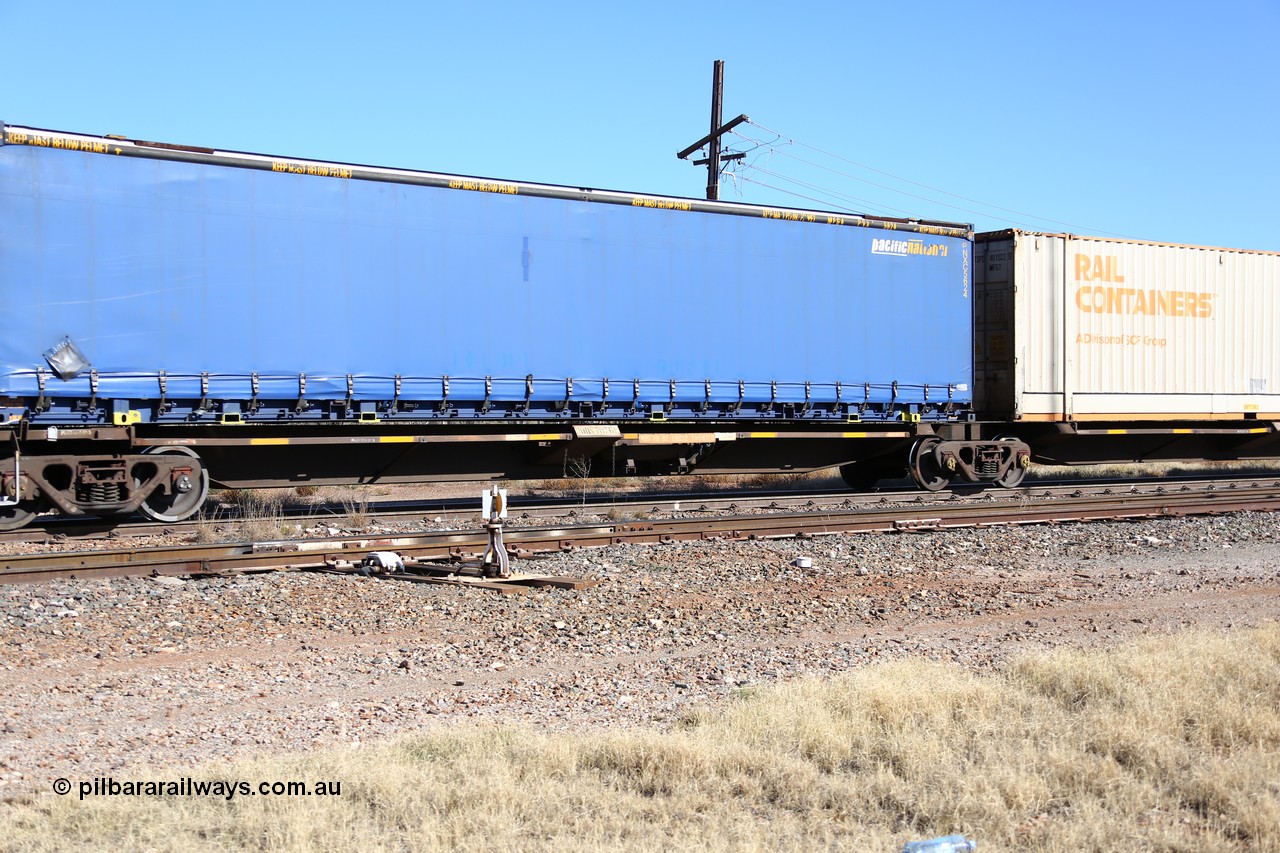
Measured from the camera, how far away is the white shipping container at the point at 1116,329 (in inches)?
671

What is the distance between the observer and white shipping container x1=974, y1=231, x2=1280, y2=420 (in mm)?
17047

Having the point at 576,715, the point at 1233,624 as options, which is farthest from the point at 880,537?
the point at 576,715

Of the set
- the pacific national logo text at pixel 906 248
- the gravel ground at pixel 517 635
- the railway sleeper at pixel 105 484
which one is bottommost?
the gravel ground at pixel 517 635

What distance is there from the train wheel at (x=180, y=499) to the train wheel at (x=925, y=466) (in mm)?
10147

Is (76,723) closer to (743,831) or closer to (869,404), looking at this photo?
(743,831)

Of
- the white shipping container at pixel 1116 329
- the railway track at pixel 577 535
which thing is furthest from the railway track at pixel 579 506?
the white shipping container at pixel 1116 329

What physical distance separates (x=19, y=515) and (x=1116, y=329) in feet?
51.9

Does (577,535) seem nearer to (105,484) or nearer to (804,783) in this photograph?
(105,484)

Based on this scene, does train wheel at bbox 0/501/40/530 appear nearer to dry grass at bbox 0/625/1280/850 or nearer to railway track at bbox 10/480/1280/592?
railway track at bbox 10/480/1280/592

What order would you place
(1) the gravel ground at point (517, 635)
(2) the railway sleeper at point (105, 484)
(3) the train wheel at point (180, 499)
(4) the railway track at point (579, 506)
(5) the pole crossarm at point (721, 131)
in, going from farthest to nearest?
(5) the pole crossarm at point (721, 131)
(3) the train wheel at point (180, 499)
(4) the railway track at point (579, 506)
(2) the railway sleeper at point (105, 484)
(1) the gravel ground at point (517, 635)

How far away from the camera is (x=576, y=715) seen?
19.1 ft

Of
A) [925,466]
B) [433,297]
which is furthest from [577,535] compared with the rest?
[925,466]

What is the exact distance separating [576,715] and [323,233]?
842 cm

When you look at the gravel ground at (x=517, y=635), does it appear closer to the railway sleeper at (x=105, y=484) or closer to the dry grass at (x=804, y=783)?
the dry grass at (x=804, y=783)
